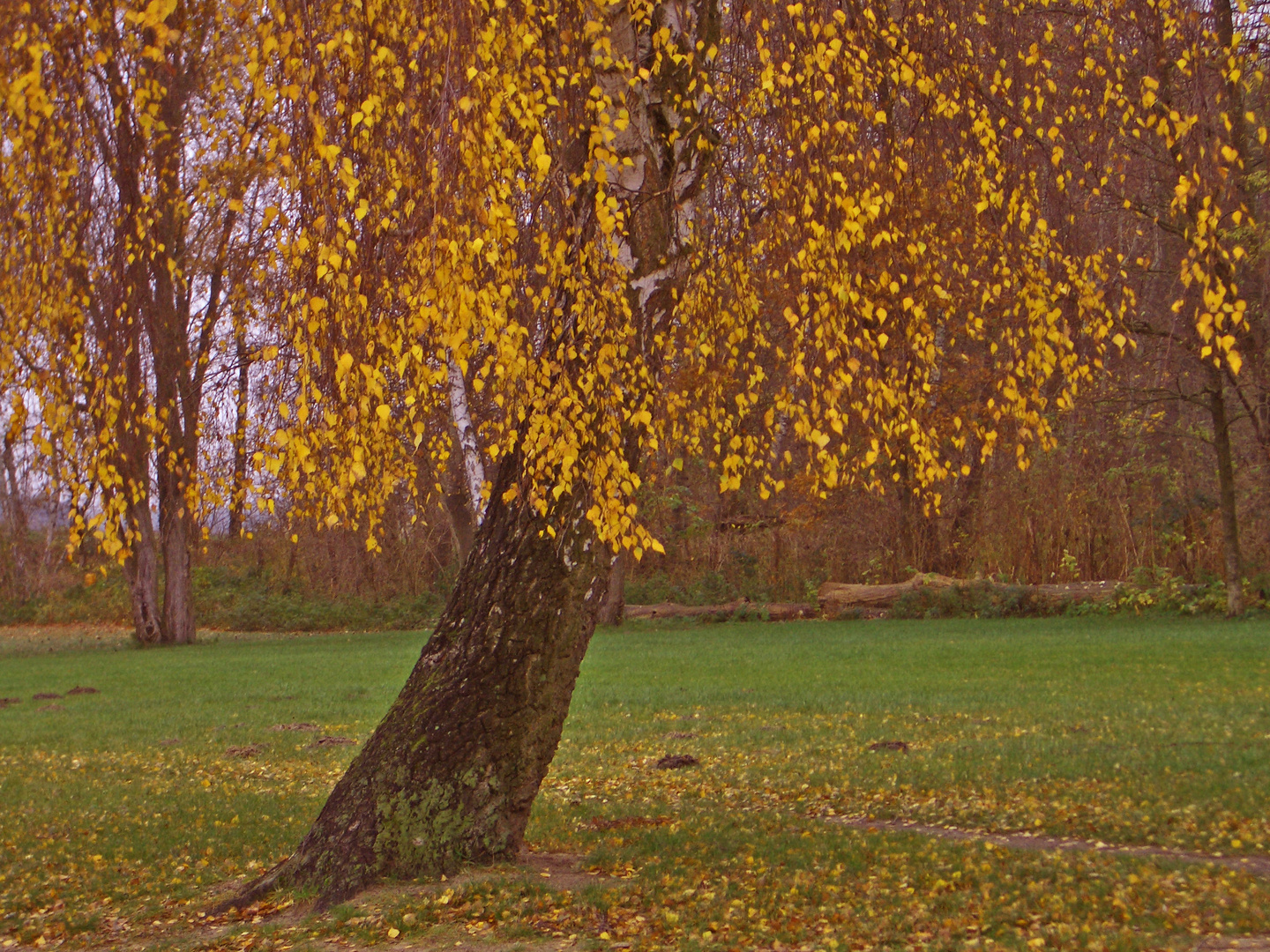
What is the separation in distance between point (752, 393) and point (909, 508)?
19.3 metres

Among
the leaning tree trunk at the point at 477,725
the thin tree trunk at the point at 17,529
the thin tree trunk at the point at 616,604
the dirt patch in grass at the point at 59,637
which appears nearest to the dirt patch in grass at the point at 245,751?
the thin tree trunk at the point at 17,529

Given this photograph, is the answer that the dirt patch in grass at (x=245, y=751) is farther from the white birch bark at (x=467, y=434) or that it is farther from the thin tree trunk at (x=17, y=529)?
the white birch bark at (x=467, y=434)

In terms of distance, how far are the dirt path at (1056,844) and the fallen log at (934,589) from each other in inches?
613

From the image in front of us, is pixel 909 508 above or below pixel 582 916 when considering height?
above

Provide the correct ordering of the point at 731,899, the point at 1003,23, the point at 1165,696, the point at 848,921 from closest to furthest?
1. the point at 848,921
2. the point at 731,899
3. the point at 1003,23
4. the point at 1165,696

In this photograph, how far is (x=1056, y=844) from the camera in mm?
6410

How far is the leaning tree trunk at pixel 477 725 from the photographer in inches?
234

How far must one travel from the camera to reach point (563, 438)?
16.8 ft

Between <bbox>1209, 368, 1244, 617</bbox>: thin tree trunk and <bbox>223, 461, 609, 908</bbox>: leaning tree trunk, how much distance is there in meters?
15.1

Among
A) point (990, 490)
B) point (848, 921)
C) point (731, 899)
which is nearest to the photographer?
point (848, 921)

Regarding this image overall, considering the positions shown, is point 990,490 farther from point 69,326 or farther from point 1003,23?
point 69,326

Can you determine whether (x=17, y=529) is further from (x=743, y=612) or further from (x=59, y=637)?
(x=743, y=612)

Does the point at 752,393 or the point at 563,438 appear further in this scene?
the point at 752,393

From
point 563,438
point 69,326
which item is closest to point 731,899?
point 563,438
